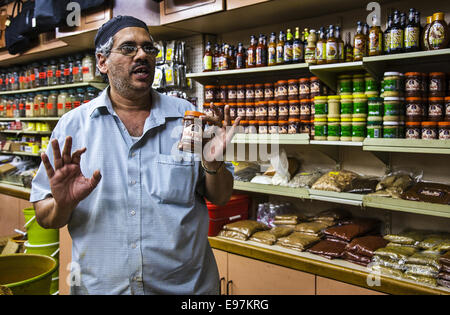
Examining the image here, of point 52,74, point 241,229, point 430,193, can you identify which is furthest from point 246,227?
point 52,74

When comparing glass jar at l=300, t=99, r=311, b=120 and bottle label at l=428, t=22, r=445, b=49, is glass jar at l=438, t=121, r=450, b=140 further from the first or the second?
glass jar at l=300, t=99, r=311, b=120

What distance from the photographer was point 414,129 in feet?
6.70

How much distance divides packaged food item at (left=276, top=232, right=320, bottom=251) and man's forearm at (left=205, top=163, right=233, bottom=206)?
3.04ft

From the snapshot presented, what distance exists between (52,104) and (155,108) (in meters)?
3.25

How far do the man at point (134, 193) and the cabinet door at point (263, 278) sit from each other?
85cm

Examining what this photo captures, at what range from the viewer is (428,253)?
2021 millimetres

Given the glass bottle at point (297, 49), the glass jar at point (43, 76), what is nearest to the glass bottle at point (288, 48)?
the glass bottle at point (297, 49)

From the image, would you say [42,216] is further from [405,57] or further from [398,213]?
[398,213]

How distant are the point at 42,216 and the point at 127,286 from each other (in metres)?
0.40

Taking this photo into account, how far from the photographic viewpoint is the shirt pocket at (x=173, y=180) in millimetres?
1451

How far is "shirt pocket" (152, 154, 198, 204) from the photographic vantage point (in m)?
1.45

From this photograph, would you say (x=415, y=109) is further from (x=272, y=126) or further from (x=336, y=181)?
(x=272, y=126)
